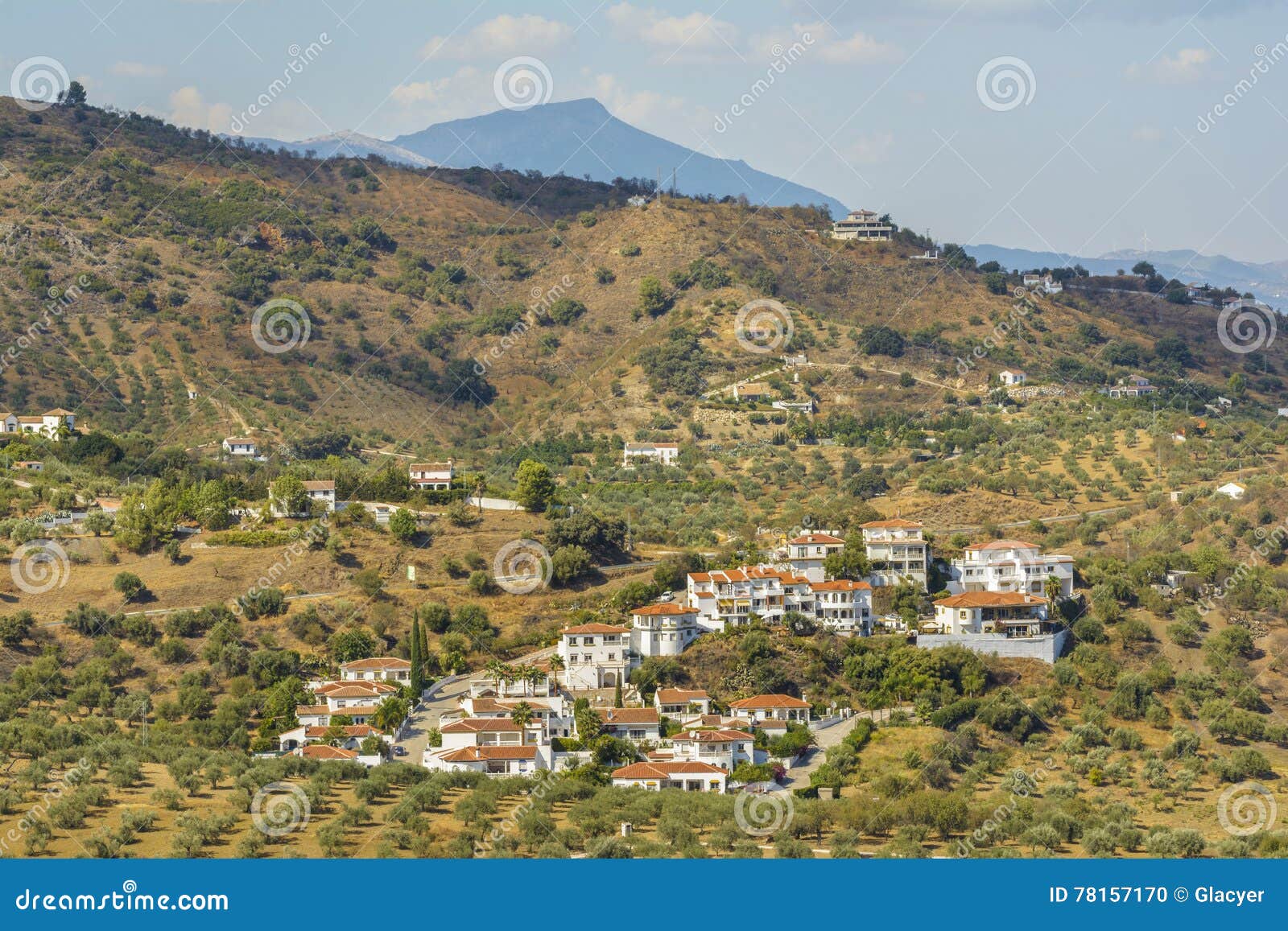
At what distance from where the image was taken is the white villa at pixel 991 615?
48000 mm

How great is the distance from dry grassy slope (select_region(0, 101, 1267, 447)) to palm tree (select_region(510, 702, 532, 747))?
39.2 m

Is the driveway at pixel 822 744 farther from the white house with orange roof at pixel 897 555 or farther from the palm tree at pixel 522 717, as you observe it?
the white house with orange roof at pixel 897 555

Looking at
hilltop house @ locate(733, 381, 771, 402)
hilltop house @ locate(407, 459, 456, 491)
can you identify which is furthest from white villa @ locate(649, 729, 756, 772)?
hilltop house @ locate(733, 381, 771, 402)

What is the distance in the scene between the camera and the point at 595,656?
4616 centimetres

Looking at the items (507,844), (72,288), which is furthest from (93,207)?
(507,844)

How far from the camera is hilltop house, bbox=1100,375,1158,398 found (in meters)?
92.3

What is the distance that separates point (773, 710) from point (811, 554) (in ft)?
26.1

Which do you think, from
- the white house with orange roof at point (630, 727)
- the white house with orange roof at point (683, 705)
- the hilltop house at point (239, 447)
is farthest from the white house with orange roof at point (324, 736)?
the hilltop house at point (239, 447)

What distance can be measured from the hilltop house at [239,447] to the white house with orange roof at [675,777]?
3785 cm

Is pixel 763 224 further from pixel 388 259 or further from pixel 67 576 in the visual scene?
pixel 67 576

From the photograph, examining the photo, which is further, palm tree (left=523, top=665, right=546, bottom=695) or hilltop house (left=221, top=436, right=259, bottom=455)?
hilltop house (left=221, top=436, right=259, bottom=455)

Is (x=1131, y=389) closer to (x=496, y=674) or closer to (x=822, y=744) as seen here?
(x=822, y=744)

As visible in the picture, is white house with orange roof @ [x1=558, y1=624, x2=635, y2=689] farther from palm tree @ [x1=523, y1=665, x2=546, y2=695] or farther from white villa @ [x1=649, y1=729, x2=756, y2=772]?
white villa @ [x1=649, y1=729, x2=756, y2=772]

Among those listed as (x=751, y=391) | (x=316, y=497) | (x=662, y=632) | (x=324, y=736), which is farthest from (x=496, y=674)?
(x=751, y=391)
